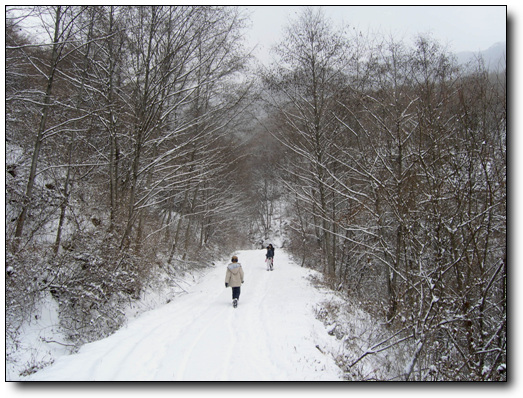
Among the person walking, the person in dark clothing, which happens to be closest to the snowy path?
the person walking

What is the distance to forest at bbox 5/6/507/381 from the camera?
4.92m

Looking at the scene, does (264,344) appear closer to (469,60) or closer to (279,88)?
(469,60)

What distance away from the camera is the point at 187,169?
1482 centimetres

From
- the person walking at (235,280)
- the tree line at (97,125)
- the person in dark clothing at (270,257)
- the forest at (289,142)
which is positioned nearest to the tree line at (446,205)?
the forest at (289,142)

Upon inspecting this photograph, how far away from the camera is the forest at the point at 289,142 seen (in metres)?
4.92

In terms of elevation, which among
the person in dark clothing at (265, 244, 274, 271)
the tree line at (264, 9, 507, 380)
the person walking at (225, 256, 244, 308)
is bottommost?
the person in dark clothing at (265, 244, 274, 271)

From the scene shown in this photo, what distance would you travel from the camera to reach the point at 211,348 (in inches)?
217

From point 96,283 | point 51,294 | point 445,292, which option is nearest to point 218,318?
point 96,283

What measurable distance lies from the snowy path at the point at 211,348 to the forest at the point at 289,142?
1272 mm

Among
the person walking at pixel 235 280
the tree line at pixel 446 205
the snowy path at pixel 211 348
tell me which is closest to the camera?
the snowy path at pixel 211 348

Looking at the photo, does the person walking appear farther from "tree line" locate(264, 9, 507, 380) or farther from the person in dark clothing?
the person in dark clothing

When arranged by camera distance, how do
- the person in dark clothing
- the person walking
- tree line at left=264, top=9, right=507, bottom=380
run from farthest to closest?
the person in dark clothing → the person walking → tree line at left=264, top=9, right=507, bottom=380

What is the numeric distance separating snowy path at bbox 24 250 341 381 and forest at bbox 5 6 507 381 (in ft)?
4.17

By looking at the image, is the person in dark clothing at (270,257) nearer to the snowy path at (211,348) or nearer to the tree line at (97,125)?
the tree line at (97,125)
